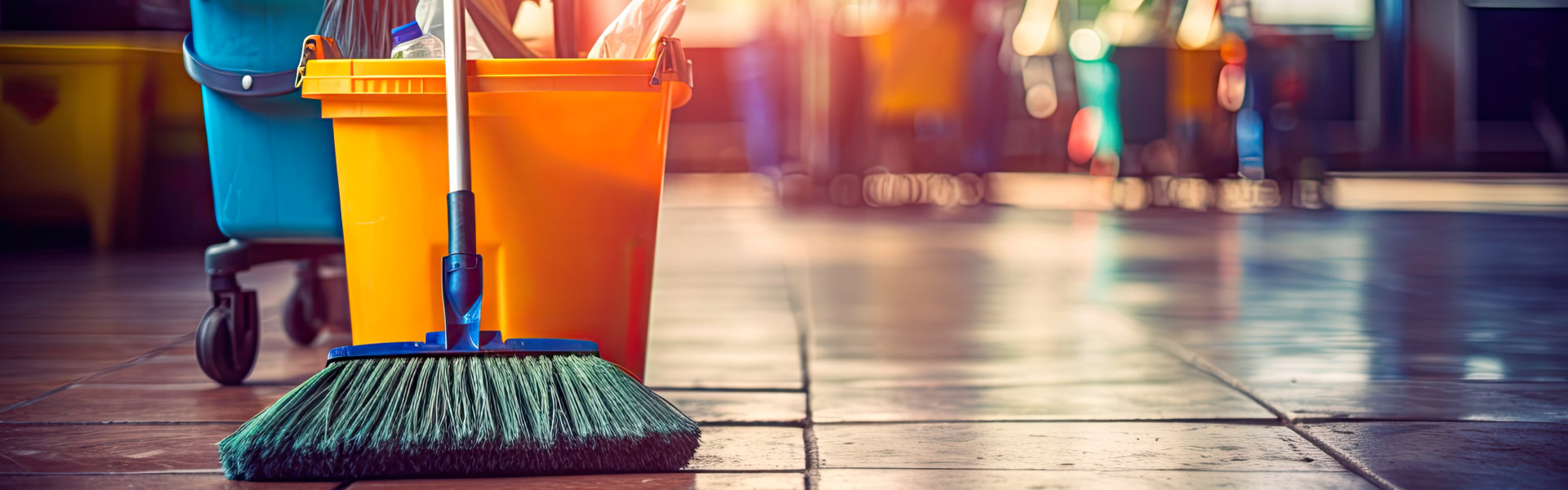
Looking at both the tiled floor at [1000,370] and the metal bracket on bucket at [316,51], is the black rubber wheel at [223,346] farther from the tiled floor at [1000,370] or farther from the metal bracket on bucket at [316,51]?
the metal bracket on bucket at [316,51]

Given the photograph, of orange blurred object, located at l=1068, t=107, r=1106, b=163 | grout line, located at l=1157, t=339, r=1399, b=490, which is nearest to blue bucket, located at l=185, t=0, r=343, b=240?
grout line, located at l=1157, t=339, r=1399, b=490

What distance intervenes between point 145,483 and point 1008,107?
39.7 feet

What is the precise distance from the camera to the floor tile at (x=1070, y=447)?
85.8 inches

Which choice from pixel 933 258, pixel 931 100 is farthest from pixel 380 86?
pixel 931 100

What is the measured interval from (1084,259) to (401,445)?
4.36 metres

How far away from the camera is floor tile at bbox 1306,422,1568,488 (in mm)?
2064

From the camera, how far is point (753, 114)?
1400 cm

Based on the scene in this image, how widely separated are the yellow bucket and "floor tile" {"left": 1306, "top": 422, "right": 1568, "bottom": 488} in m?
1.24

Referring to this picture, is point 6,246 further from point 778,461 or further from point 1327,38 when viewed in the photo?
point 1327,38

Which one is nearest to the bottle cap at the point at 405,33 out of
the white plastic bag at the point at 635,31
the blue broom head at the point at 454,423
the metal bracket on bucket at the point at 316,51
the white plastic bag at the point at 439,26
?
the white plastic bag at the point at 439,26

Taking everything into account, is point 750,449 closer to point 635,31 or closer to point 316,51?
point 635,31

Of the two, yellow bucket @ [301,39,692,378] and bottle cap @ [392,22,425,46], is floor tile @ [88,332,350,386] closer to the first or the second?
yellow bucket @ [301,39,692,378]

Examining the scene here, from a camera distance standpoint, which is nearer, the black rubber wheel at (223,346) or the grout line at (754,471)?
the grout line at (754,471)

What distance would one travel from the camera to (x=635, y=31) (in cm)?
244
